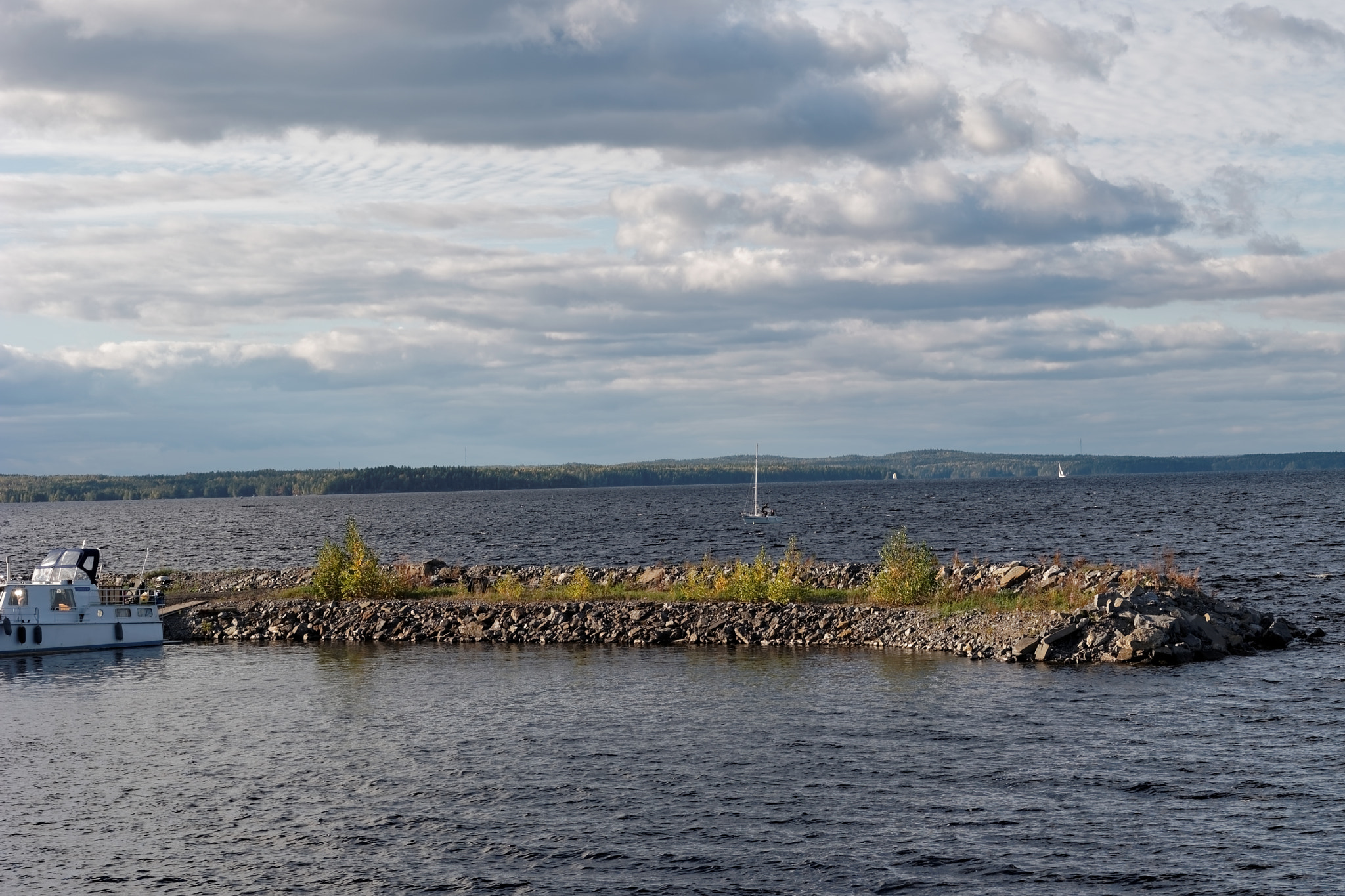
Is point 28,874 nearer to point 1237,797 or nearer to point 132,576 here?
point 1237,797

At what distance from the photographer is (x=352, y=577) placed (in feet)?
197

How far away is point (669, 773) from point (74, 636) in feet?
135

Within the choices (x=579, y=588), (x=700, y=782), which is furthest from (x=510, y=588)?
(x=700, y=782)

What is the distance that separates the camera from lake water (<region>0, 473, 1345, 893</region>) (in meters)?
21.1

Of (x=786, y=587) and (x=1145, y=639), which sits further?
(x=786, y=587)

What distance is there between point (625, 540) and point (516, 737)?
Result: 3426 inches

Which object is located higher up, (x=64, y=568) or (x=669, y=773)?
(x=64, y=568)

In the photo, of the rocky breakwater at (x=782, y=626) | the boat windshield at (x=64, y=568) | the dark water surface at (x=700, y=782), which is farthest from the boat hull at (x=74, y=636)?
the dark water surface at (x=700, y=782)

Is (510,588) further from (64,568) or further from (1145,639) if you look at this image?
(1145,639)

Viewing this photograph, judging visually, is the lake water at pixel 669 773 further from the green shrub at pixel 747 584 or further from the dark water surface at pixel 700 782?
the green shrub at pixel 747 584

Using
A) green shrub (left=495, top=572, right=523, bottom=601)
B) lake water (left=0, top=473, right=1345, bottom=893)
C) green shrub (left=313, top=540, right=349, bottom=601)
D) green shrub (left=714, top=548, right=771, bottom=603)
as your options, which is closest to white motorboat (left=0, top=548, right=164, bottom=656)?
lake water (left=0, top=473, right=1345, bottom=893)

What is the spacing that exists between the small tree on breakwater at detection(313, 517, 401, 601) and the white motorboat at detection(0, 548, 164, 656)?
8.37 metres

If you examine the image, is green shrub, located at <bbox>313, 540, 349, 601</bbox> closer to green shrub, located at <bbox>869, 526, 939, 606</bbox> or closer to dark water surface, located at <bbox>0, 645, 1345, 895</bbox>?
dark water surface, located at <bbox>0, 645, 1345, 895</bbox>

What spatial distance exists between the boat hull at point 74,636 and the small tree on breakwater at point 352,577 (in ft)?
27.5
